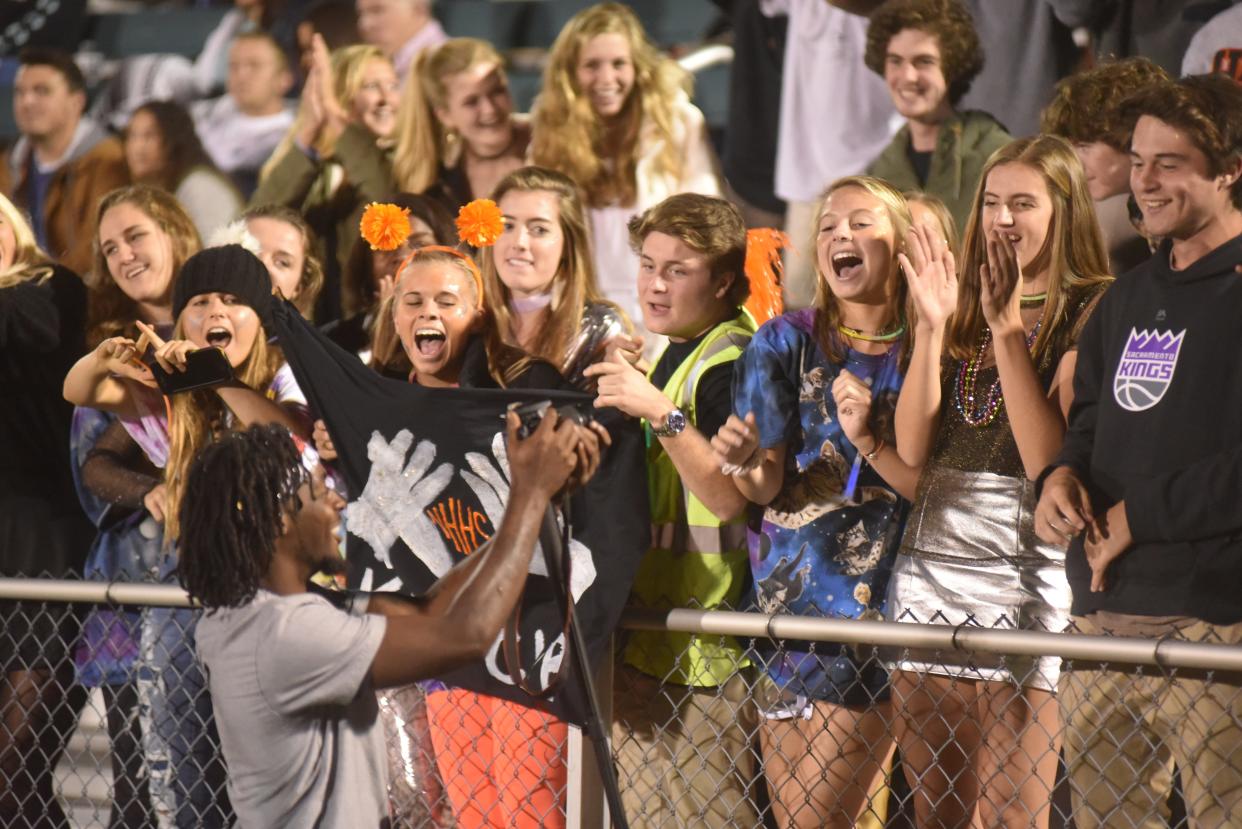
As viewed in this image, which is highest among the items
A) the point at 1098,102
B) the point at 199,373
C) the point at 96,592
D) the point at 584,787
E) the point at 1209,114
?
the point at 1209,114

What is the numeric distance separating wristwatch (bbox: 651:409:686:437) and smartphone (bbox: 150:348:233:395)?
44.7 inches

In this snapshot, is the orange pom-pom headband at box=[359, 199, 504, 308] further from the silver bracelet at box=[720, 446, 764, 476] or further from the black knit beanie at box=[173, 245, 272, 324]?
the silver bracelet at box=[720, 446, 764, 476]

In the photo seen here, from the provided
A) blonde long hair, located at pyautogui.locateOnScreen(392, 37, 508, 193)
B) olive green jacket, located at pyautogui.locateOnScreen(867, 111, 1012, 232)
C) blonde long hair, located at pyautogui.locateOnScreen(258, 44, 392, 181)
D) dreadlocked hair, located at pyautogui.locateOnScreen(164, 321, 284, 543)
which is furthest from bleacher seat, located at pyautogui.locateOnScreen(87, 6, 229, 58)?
olive green jacket, located at pyautogui.locateOnScreen(867, 111, 1012, 232)

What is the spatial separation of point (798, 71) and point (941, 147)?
3.45 ft

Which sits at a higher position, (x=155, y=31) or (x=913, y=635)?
(x=913, y=635)

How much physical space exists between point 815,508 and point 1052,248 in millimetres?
744

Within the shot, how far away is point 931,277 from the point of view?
340cm

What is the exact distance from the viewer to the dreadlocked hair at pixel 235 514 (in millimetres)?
2676

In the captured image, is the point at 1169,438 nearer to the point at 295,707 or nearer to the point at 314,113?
the point at 295,707

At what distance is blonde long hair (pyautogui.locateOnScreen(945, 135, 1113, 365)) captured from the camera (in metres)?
3.50

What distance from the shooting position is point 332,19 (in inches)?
278

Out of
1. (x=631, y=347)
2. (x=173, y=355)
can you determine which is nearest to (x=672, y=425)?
(x=631, y=347)

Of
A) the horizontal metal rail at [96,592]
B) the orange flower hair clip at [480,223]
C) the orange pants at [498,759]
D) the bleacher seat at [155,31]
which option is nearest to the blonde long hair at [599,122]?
the orange flower hair clip at [480,223]

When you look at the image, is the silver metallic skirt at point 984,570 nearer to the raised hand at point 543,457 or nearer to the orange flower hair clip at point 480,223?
the raised hand at point 543,457
